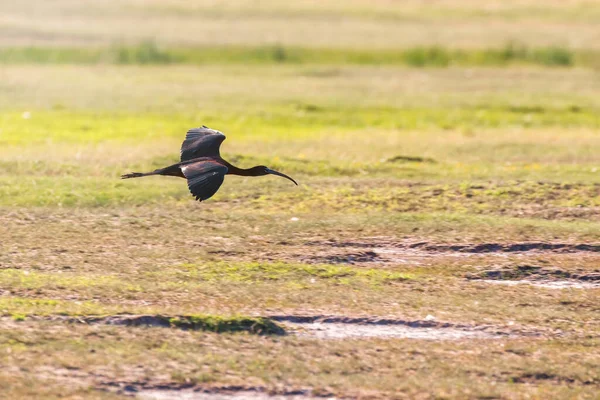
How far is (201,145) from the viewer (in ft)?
31.2

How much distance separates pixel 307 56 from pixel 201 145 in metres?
22.6

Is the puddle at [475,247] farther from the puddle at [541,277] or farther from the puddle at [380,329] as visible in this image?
the puddle at [380,329]

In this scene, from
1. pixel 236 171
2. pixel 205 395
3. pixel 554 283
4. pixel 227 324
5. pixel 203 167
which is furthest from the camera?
pixel 236 171

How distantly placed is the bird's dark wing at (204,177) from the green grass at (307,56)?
21.4 metres

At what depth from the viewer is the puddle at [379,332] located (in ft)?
24.1

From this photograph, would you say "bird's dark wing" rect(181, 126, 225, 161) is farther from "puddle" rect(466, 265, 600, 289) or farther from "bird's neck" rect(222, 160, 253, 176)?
"puddle" rect(466, 265, 600, 289)

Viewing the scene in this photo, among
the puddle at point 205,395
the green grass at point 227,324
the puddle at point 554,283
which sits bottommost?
the puddle at point 554,283

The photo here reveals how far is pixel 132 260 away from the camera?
29.5ft

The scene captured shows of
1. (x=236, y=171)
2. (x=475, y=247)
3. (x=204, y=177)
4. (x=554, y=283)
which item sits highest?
(x=204, y=177)

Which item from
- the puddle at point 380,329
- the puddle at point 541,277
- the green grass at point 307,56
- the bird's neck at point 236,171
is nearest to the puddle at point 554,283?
the puddle at point 541,277

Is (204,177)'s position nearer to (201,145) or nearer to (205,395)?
(201,145)

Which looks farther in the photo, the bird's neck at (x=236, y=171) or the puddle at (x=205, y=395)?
the bird's neck at (x=236, y=171)

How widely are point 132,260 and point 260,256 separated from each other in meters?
1.09

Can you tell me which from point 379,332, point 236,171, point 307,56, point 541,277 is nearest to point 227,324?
point 379,332
